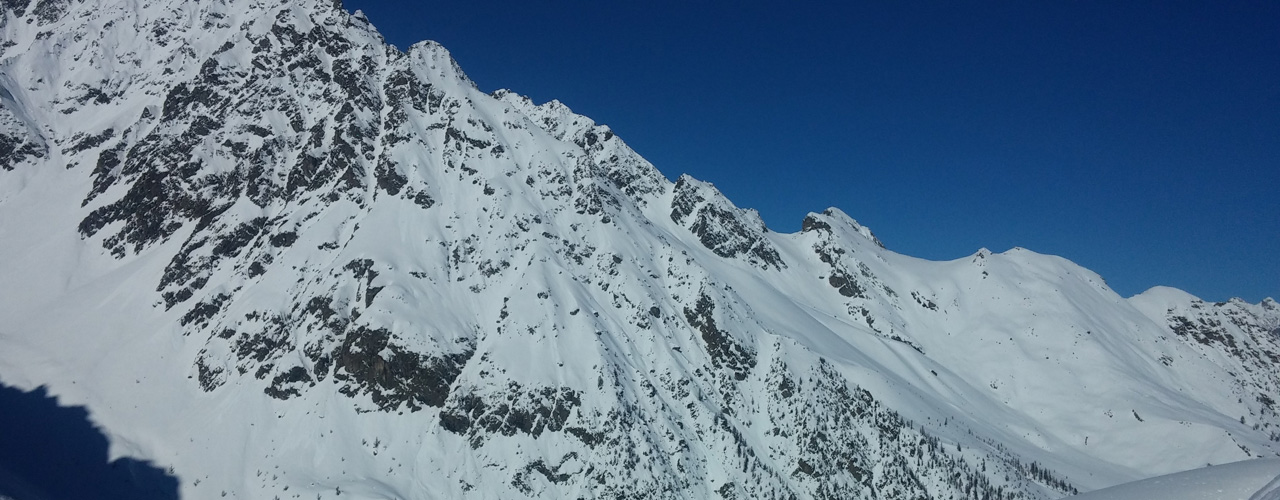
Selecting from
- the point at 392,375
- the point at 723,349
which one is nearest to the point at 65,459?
the point at 392,375

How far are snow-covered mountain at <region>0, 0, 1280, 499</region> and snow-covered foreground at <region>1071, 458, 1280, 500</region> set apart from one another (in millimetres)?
76425

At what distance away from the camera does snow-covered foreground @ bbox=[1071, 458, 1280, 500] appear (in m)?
14.9

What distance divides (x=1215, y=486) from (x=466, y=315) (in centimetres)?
9804

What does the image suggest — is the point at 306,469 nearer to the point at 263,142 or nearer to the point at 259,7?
the point at 263,142

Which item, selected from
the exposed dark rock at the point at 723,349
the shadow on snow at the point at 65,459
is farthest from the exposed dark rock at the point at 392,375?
the exposed dark rock at the point at 723,349

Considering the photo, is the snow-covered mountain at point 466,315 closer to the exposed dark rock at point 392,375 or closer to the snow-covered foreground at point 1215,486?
the exposed dark rock at point 392,375

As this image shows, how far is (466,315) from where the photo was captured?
104312 mm

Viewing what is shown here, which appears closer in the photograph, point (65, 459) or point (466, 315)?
point (65, 459)

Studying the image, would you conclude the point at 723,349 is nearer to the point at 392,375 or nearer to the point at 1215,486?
the point at 392,375

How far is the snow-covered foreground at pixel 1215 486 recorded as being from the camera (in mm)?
14945

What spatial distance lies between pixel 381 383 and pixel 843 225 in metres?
145

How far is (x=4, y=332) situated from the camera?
103 meters

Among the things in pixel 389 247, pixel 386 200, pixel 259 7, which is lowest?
pixel 389 247

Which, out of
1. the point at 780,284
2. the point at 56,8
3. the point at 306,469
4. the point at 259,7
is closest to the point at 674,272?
the point at 780,284
